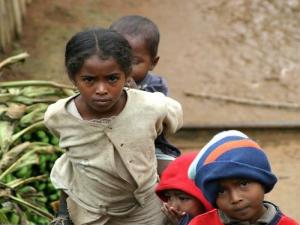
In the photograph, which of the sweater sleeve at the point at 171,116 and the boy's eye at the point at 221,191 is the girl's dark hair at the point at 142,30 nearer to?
the sweater sleeve at the point at 171,116

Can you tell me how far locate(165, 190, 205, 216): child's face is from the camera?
333 centimetres

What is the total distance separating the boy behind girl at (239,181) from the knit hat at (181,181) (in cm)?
40

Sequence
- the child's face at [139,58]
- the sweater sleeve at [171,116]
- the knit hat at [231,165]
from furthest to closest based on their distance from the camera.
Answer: the child's face at [139,58] < the sweater sleeve at [171,116] < the knit hat at [231,165]

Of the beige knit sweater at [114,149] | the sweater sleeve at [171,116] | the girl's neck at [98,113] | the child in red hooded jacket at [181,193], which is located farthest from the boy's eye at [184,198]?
the girl's neck at [98,113]

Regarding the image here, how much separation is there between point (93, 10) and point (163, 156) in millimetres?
4983

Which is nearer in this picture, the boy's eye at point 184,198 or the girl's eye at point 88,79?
the girl's eye at point 88,79

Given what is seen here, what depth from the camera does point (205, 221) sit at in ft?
9.66

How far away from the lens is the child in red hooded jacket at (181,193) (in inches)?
129

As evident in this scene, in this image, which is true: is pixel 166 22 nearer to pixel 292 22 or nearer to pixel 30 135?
pixel 292 22

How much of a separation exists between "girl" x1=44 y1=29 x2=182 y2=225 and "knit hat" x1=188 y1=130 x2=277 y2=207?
45cm

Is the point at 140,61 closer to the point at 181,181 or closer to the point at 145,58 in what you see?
the point at 145,58

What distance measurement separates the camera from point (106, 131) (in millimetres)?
3254

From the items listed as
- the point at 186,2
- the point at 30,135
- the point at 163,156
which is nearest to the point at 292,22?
the point at 186,2

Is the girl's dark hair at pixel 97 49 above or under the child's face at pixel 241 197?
above
